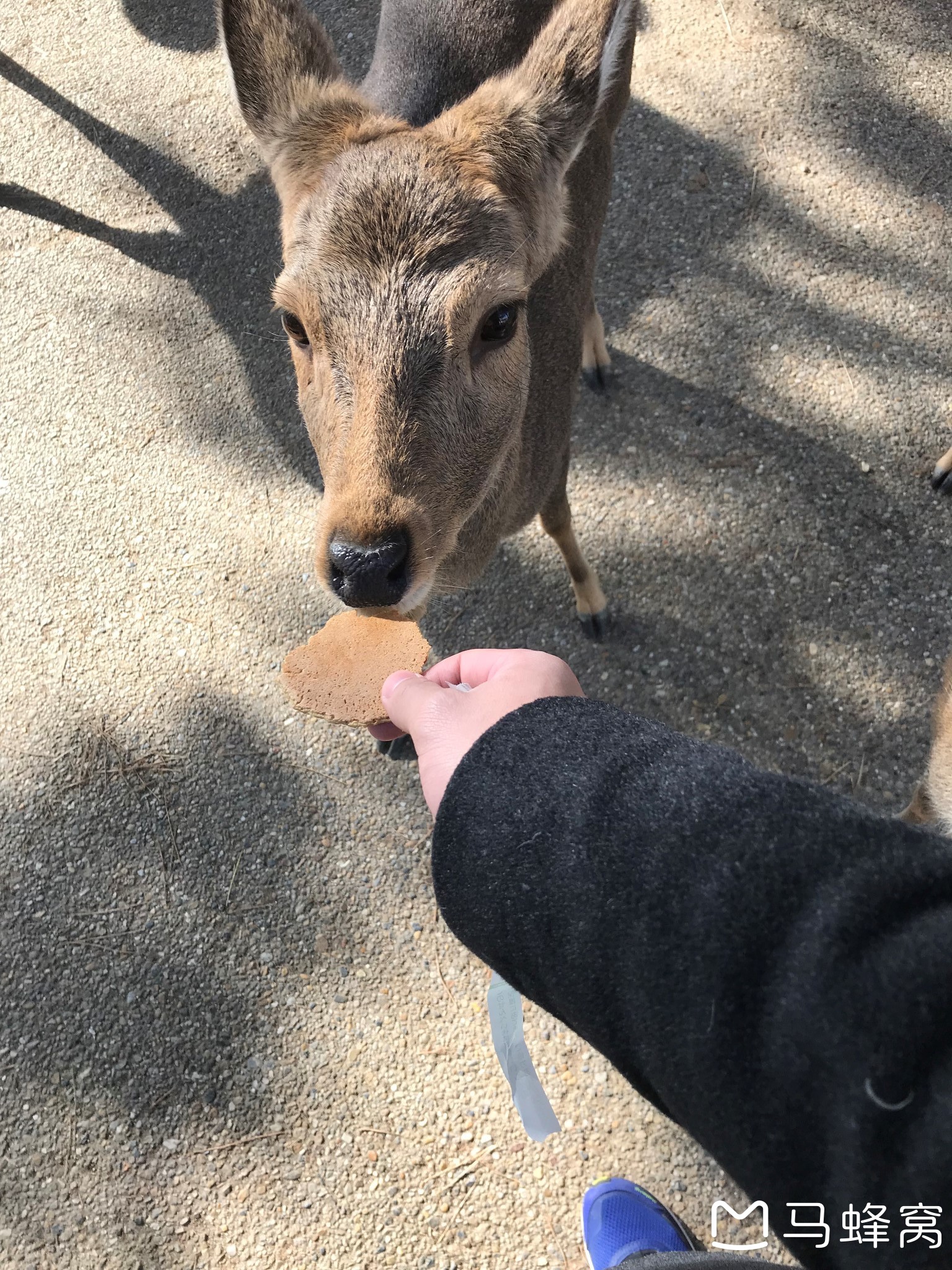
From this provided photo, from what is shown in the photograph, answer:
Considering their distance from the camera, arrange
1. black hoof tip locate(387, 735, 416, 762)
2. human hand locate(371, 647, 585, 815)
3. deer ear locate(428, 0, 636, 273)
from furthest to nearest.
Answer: black hoof tip locate(387, 735, 416, 762) → deer ear locate(428, 0, 636, 273) → human hand locate(371, 647, 585, 815)

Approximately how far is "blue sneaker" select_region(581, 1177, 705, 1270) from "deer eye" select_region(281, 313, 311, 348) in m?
2.56

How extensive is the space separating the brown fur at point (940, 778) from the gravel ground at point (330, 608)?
1.75 ft

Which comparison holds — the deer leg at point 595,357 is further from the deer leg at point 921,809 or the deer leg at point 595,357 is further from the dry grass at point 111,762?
the dry grass at point 111,762

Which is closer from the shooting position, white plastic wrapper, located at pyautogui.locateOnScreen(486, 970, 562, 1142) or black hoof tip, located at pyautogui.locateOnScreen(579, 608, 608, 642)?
white plastic wrapper, located at pyautogui.locateOnScreen(486, 970, 562, 1142)

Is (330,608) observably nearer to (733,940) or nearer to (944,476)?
(944,476)

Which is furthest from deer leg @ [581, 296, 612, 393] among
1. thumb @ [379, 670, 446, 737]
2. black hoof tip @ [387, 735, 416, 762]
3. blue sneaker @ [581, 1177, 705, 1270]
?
blue sneaker @ [581, 1177, 705, 1270]

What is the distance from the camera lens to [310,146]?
2.42m

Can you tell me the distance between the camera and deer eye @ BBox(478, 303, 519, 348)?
2.16 m

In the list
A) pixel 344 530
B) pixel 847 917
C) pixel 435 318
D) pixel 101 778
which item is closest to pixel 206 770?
pixel 101 778

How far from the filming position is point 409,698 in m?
1.90

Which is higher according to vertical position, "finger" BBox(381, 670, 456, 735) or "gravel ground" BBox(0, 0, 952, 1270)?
"finger" BBox(381, 670, 456, 735)

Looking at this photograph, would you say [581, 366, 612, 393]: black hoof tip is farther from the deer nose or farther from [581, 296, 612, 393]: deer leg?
the deer nose

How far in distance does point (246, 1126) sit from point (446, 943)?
853 millimetres

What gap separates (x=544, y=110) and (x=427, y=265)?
71 centimetres
